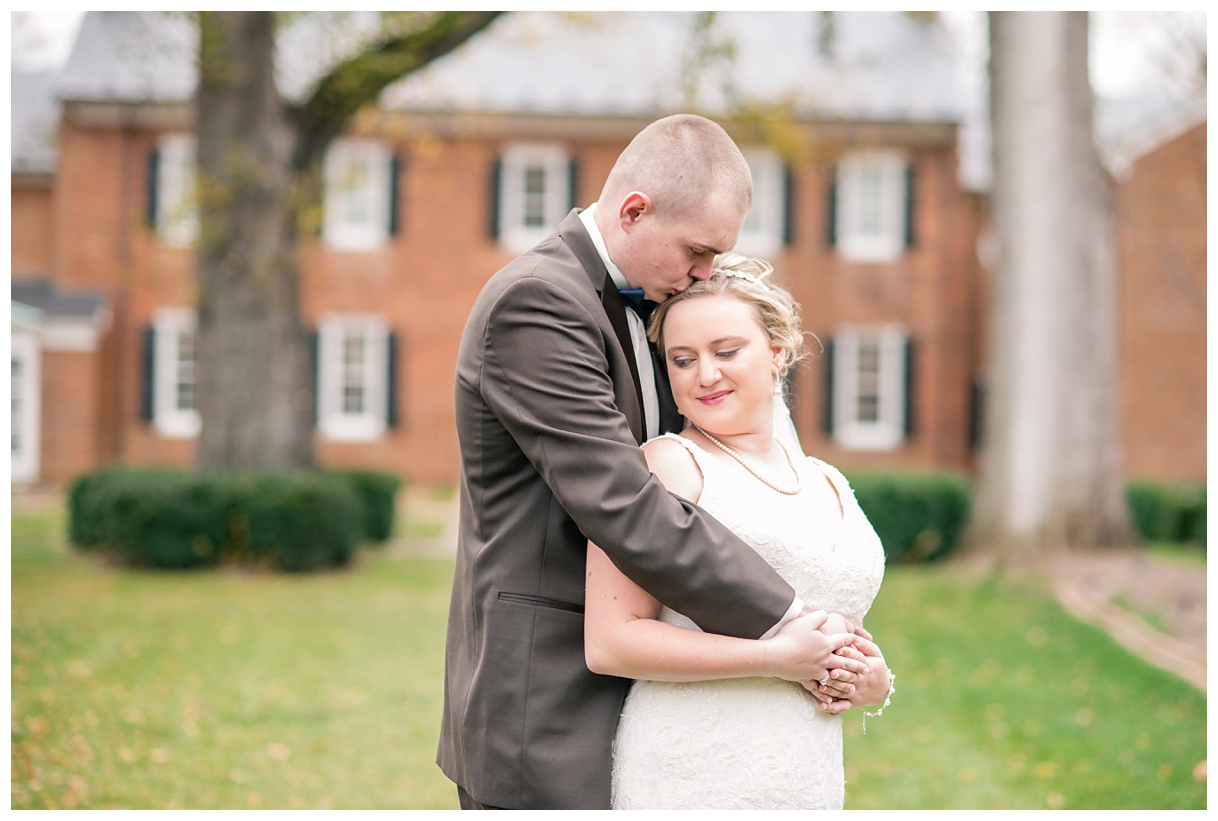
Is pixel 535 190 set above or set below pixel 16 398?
above

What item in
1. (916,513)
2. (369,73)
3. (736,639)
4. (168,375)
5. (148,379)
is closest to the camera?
(736,639)

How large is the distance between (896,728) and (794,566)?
4747 mm

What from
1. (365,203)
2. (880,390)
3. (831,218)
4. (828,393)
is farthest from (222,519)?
(880,390)

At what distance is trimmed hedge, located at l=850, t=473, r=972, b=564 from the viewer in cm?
1270

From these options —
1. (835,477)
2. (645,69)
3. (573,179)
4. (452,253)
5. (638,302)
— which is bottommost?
(835,477)

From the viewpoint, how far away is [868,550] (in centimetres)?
233

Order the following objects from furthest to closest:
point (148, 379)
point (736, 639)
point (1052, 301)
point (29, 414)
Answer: point (148, 379) < point (29, 414) < point (1052, 301) < point (736, 639)

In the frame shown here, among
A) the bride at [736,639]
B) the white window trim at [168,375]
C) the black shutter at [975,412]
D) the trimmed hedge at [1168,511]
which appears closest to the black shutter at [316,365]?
the white window trim at [168,375]

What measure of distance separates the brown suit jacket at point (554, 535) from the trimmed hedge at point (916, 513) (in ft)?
35.4

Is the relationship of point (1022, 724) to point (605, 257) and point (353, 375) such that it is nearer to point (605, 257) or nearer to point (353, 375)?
point (605, 257)

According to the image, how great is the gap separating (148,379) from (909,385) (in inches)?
555

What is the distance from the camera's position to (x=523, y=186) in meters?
20.9

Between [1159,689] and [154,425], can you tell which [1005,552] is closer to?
[1159,689]

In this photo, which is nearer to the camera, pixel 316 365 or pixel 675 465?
pixel 675 465
